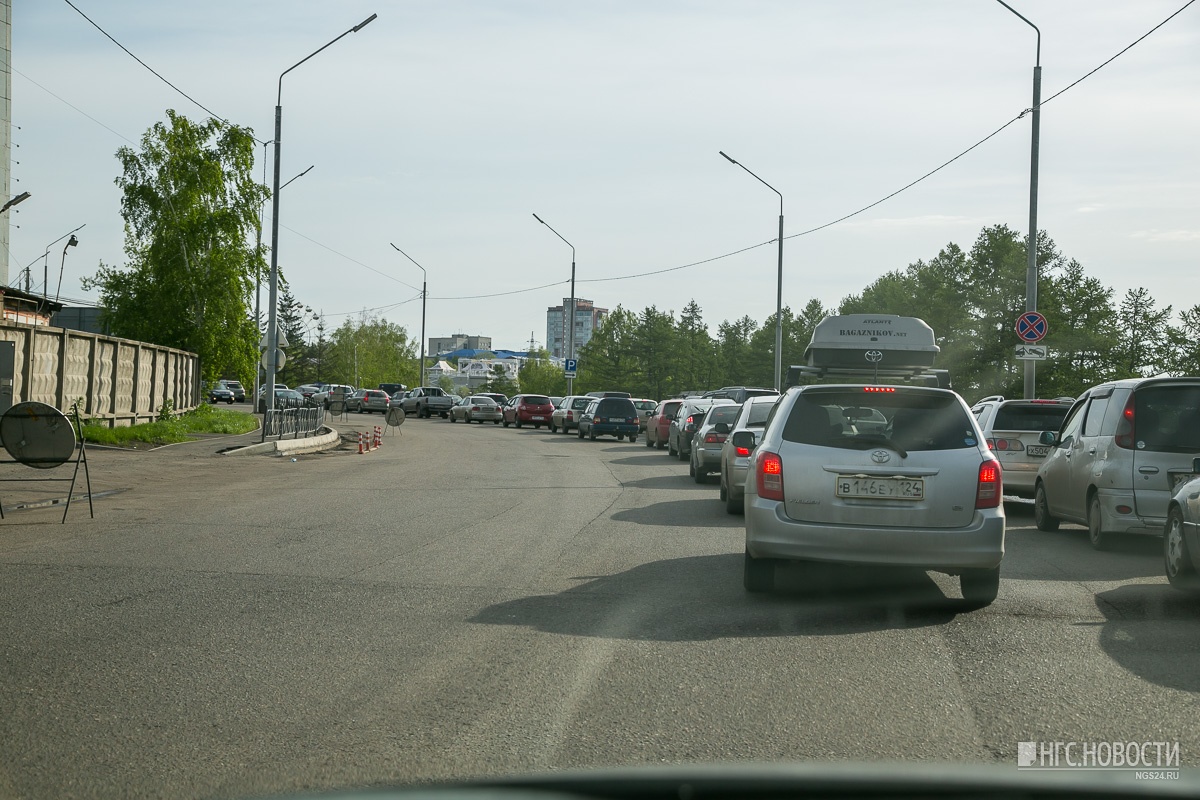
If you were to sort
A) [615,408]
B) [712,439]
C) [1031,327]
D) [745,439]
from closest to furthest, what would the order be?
1. [745,439]
2. [712,439]
3. [1031,327]
4. [615,408]

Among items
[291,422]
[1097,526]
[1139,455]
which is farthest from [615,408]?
[1139,455]

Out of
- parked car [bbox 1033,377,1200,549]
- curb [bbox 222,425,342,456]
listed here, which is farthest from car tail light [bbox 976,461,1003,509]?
curb [bbox 222,425,342,456]

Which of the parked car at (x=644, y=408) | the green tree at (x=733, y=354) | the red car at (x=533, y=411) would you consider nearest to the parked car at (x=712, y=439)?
the parked car at (x=644, y=408)

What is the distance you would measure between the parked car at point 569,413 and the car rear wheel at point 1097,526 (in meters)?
35.3

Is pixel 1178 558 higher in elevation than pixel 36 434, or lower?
lower

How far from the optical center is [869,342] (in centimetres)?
1839

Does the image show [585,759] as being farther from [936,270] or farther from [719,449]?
[936,270]

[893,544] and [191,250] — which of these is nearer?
[893,544]

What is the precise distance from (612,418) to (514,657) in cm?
3425

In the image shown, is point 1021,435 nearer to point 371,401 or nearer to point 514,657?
point 514,657

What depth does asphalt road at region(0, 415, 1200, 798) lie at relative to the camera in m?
4.46

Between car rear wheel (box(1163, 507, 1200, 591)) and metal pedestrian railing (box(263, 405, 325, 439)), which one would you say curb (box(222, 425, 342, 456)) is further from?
car rear wheel (box(1163, 507, 1200, 591))

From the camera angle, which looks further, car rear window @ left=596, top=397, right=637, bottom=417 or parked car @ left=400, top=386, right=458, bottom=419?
parked car @ left=400, top=386, right=458, bottom=419

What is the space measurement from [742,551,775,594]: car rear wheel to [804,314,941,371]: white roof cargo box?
10.3 meters
